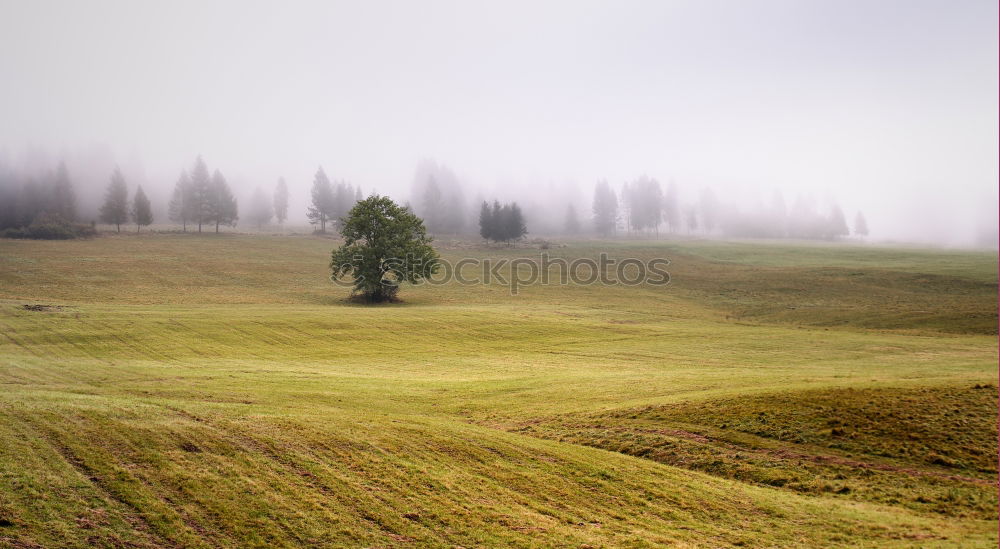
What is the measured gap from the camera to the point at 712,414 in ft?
65.7

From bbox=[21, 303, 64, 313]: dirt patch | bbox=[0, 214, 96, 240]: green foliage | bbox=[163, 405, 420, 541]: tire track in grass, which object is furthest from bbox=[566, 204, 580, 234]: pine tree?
bbox=[163, 405, 420, 541]: tire track in grass

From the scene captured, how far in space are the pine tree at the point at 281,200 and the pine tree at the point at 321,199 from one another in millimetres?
17335

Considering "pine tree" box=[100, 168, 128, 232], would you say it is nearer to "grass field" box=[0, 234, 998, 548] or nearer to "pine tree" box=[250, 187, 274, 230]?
"pine tree" box=[250, 187, 274, 230]

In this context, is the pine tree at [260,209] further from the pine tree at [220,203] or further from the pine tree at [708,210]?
the pine tree at [708,210]

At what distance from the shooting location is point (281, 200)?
15662cm

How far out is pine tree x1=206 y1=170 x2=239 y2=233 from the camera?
412 feet

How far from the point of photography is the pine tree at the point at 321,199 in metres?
140

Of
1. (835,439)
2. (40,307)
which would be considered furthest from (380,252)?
(835,439)

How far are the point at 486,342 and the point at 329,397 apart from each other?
20034 millimetres

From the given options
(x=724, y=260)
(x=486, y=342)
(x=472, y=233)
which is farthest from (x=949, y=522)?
(x=472, y=233)

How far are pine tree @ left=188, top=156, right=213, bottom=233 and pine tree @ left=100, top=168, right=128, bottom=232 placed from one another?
11989mm

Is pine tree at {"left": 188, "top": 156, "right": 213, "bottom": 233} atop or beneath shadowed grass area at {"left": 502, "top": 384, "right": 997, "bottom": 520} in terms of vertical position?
atop

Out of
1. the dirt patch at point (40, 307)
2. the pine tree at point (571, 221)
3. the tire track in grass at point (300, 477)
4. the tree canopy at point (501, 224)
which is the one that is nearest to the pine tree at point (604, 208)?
the pine tree at point (571, 221)

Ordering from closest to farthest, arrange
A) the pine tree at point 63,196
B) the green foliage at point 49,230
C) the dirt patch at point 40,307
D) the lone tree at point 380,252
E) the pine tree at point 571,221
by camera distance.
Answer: the dirt patch at point 40,307 < the lone tree at point 380,252 < the green foliage at point 49,230 < the pine tree at point 63,196 < the pine tree at point 571,221
